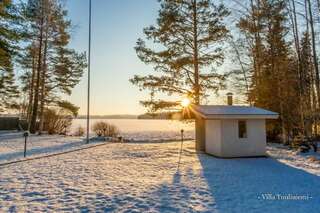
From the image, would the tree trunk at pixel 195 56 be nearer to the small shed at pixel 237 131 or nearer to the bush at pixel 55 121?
the small shed at pixel 237 131

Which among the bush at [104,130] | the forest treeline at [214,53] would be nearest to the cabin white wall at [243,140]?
the forest treeline at [214,53]

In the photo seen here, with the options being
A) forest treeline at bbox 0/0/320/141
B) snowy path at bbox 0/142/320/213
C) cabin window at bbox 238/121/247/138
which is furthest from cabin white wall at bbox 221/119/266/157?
forest treeline at bbox 0/0/320/141

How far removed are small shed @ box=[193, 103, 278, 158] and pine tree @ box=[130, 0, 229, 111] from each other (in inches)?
215

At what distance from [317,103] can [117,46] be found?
1299 centimetres

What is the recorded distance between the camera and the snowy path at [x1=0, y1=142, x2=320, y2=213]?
177 inches

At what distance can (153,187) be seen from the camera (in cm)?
576

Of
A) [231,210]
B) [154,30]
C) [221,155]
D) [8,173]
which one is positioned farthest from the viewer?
[154,30]

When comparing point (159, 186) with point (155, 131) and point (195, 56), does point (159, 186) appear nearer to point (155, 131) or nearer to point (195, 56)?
point (195, 56)

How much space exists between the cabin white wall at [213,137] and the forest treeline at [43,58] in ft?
44.3

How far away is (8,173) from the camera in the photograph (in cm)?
700

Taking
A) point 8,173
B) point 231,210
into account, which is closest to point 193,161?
point 231,210

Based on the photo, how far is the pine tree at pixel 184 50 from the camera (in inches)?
616

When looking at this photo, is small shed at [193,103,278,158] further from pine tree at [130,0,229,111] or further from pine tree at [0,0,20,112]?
pine tree at [0,0,20,112]

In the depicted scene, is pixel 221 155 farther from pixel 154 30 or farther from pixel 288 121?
pixel 154 30
